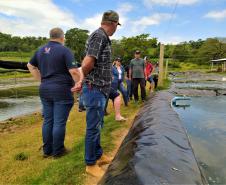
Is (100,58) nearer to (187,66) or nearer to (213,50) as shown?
(187,66)

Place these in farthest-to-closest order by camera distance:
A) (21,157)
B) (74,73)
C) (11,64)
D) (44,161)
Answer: (11,64)
(21,157)
(44,161)
(74,73)

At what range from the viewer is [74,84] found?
4.94 m

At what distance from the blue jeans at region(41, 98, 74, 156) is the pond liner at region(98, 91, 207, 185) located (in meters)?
1.15

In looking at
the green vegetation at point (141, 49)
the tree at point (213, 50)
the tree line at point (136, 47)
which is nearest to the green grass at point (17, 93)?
the green vegetation at point (141, 49)

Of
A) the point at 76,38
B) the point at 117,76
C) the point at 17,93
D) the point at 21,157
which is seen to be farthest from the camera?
the point at 76,38

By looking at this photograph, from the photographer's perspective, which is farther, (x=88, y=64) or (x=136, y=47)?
(x=136, y=47)

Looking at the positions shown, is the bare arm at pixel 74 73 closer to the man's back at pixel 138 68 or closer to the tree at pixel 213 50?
the man's back at pixel 138 68

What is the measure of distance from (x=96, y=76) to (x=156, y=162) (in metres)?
1.42

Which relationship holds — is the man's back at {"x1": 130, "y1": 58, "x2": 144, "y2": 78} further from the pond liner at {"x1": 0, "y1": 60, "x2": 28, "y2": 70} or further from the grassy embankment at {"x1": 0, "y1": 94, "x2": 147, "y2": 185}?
the pond liner at {"x1": 0, "y1": 60, "x2": 28, "y2": 70}

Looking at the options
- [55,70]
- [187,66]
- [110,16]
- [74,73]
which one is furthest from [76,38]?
[110,16]

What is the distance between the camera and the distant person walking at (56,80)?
15.4 ft

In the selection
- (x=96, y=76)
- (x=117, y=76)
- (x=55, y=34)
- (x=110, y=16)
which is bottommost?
(x=117, y=76)

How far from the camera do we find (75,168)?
4.40m

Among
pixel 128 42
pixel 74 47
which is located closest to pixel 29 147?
pixel 128 42
